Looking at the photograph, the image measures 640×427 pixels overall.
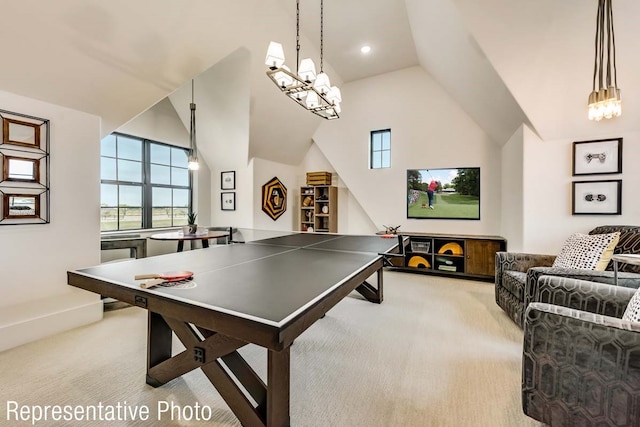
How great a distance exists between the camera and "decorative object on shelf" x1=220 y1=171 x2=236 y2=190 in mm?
5609

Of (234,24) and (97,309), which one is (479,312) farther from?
(234,24)

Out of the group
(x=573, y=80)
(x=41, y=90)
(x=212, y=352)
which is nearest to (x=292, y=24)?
(x=41, y=90)

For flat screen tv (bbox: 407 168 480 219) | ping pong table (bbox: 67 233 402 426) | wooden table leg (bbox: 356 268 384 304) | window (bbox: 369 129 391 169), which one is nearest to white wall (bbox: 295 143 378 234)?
window (bbox: 369 129 391 169)

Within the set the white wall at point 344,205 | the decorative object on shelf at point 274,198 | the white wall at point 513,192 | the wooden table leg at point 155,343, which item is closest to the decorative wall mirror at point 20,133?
the wooden table leg at point 155,343

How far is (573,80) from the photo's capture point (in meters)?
2.73

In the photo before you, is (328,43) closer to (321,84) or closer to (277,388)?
(321,84)

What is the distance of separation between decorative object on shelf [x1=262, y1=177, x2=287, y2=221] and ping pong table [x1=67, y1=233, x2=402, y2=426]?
11.9 ft

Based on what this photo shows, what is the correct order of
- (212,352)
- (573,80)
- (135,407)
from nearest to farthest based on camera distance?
(212,352), (135,407), (573,80)

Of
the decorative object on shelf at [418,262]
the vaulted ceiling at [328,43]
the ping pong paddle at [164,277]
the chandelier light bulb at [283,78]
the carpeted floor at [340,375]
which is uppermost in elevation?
the vaulted ceiling at [328,43]

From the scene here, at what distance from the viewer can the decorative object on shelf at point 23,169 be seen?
2303 millimetres

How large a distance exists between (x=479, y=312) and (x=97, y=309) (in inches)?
164

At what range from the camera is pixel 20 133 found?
7.82 feet

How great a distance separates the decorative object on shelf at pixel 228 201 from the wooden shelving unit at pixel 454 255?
3.51 metres

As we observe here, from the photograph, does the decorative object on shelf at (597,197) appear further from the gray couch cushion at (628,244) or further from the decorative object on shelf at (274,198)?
the decorative object on shelf at (274,198)
